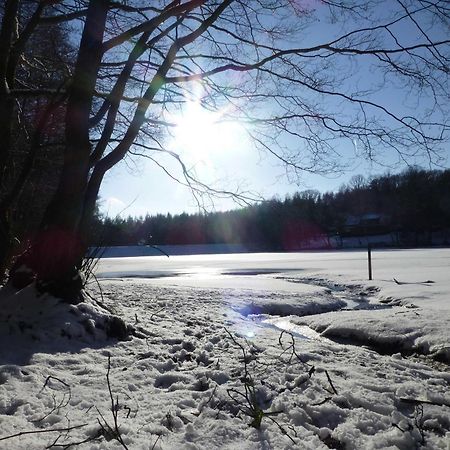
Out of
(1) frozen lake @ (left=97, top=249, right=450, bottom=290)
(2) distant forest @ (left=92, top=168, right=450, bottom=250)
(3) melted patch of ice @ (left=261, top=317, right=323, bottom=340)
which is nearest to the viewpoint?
(3) melted patch of ice @ (left=261, top=317, right=323, bottom=340)

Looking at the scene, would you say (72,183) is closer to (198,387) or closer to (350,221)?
(198,387)

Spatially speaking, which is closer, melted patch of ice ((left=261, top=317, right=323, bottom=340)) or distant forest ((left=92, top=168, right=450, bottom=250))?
melted patch of ice ((left=261, top=317, right=323, bottom=340))

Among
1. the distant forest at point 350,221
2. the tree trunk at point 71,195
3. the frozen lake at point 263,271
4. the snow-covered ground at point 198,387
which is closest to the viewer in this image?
the snow-covered ground at point 198,387

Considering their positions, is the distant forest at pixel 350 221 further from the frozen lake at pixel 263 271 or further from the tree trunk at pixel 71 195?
the tree trunk at pixel 71 195

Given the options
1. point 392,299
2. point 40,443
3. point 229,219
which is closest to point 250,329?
point 40,443

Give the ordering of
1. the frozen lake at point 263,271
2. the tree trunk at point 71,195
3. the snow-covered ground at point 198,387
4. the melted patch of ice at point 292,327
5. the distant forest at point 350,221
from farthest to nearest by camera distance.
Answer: the distant forest at point 350,221, the frozen lake at point 263,271, the melted patch of ice at point 292,327, the tree trunk at point 71,195, the snow-covered ground at point 198,387

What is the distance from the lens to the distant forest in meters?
70.5

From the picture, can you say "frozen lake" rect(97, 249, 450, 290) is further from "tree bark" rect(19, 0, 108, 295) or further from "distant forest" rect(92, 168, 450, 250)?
"distant forest" rect(92, 168, 450, 250)

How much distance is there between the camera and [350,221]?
278 ft

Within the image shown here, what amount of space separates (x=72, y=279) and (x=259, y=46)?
3.95 meters

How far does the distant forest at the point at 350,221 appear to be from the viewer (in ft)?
231

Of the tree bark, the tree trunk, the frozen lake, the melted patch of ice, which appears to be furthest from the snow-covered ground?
the frozen lake

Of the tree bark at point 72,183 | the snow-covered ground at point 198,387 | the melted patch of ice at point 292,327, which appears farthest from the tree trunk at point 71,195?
the melted patch of ice at point 292,327

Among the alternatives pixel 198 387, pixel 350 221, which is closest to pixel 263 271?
pixel 198 387
